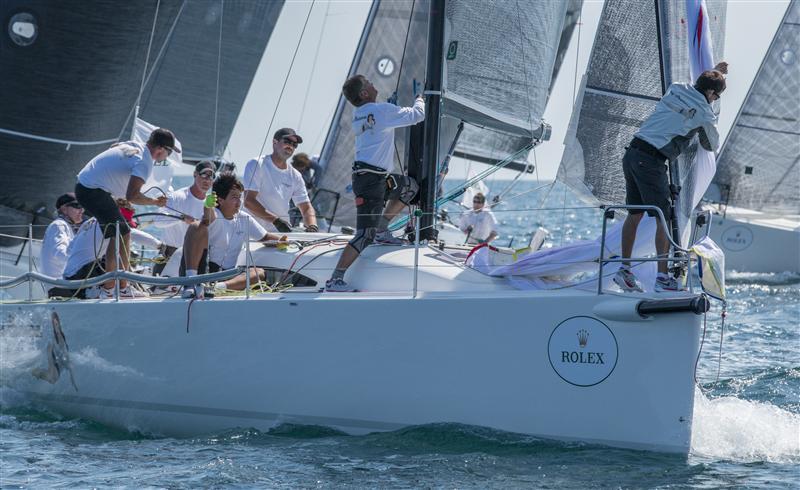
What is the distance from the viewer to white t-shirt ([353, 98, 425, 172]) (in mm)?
7258

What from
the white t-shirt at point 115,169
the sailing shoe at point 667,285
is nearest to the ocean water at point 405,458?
the sailing shoe at point 667,285

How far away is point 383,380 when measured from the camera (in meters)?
6.60

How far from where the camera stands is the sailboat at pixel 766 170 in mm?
19328

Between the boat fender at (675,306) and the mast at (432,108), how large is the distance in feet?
6.75

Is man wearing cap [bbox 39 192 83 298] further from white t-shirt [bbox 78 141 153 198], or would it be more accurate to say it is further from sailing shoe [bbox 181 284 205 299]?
sailing shoe [bbox 181 284 205 299]

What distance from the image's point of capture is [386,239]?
24.8 feet

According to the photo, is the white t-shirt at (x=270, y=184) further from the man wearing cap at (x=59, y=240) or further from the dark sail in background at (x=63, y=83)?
the dark sail in background at (x=63, y=83)

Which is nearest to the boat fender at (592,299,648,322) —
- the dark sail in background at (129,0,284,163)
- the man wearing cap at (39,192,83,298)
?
the man wearing cap at (39,192,83,298)

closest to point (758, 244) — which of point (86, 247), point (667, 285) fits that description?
point (667, 285)

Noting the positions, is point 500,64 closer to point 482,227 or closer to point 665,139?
point 665,139

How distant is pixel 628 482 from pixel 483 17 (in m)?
3.74

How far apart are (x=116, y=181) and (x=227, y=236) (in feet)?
2.74

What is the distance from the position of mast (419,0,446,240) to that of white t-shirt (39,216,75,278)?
2.87 m

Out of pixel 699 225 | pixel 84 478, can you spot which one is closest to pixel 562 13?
pixel 699 225
